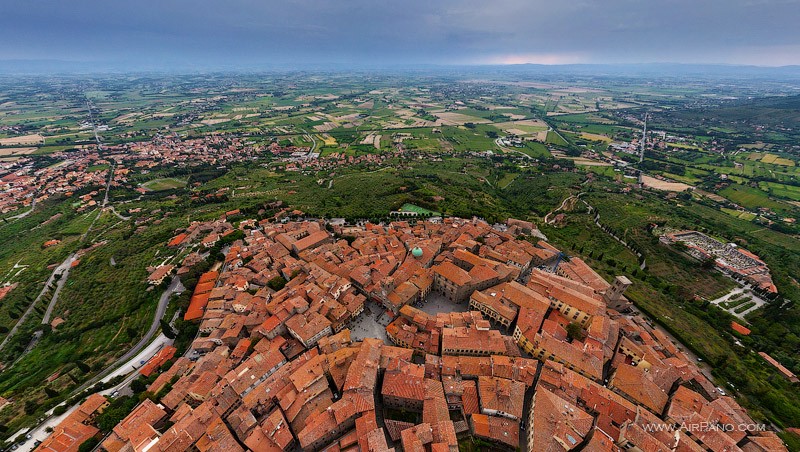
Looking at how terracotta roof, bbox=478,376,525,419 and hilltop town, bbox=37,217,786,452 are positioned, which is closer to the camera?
hilltop town, bbox=37,217,786,452

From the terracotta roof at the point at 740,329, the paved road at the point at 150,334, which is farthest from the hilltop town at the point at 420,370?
the terracotta roof at the point at 740,329

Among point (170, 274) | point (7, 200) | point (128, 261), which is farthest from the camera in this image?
→ point (7, 200)

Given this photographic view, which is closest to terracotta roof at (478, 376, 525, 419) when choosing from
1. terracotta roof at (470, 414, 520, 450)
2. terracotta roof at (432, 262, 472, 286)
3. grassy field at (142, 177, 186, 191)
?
terracotta roof at (470, 414, 520, 450)

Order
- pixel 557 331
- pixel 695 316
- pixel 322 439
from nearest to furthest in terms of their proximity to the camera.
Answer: pixel 322 439
pixel 557 331
pixel 695 316

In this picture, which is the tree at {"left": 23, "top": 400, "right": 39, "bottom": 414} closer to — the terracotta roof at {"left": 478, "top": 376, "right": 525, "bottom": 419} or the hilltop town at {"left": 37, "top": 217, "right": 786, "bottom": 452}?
the hilltop town at {"left": 37, "top": 217, "right": 786, "bottom": 452}

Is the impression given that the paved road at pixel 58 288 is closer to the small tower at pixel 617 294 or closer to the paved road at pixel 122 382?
the paved road at pixel 122 382

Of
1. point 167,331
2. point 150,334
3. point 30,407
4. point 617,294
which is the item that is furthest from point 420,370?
point 30,407

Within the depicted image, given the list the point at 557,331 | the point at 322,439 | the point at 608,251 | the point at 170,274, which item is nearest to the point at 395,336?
the point at 322,439

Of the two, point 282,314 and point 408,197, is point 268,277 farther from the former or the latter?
point 408,197
